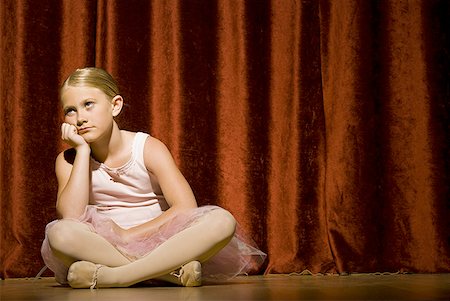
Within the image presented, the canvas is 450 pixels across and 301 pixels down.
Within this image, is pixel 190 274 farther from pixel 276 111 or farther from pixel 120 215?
pixel 276 111

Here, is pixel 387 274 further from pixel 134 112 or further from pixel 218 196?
pixel 134 112

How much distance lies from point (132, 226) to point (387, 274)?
0.94 m

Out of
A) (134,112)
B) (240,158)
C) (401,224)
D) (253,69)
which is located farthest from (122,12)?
(401,224)

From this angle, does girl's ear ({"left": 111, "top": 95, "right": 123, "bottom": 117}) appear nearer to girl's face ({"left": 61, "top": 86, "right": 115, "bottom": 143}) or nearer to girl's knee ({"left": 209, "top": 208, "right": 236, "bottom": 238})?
girl's face ({"left": 61, "top": 86, "right": 115, "bottom": 143})

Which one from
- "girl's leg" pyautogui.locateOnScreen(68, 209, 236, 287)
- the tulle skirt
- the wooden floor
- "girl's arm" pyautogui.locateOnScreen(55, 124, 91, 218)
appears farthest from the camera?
"girl's arm" pyautogui.locateOnScreen(55, 124, 91, 218)

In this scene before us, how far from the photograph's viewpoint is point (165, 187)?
80.7 inches

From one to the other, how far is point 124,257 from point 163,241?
0.12 metres

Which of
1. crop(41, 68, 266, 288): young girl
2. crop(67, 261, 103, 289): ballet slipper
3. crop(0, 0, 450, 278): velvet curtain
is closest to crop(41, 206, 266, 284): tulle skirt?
crop(41, 68, 266, 288): young girl

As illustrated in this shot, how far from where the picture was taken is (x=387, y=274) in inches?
95.6

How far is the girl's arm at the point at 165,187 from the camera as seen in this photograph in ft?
6.37

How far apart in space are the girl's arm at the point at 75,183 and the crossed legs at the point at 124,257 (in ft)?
0.60

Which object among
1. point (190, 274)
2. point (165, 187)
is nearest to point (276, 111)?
point (165, 187)

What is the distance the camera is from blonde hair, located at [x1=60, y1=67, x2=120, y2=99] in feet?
6.76

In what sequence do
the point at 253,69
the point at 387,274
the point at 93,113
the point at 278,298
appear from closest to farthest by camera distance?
the point at 278,298
the point at 93,113
the point at 387,274
the point at 253,69
